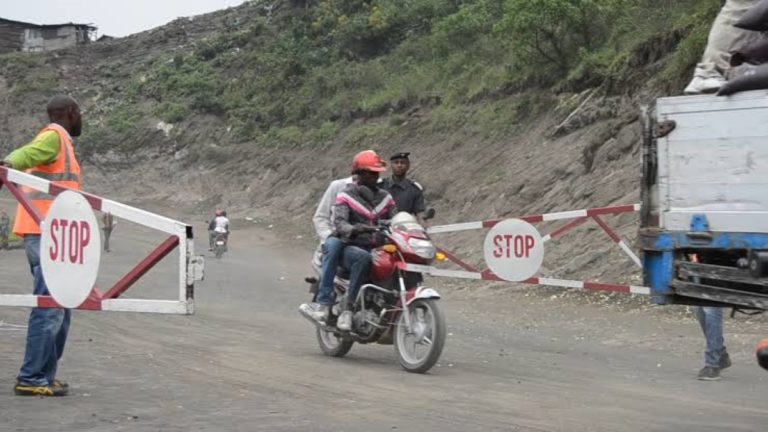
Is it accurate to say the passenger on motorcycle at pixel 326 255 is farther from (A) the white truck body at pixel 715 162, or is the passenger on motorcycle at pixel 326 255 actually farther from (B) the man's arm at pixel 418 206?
(A) the white truck body at pixel 715 162

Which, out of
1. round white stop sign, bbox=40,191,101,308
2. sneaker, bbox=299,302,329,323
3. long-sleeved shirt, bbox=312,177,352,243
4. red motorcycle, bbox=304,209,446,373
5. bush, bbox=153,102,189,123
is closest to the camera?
round white stop sign, bbox=40,191,101,308

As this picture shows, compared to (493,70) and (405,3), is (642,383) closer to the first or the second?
Answer: (493,70)

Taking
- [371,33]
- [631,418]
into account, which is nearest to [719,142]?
[631,418]

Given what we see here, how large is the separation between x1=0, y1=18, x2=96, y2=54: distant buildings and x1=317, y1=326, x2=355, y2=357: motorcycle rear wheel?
5901 centimetres

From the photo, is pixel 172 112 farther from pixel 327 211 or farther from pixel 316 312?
pixel 316 312

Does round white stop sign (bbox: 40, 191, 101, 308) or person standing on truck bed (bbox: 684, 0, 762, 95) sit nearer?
round white stop sign (bbox: 40, 191, 101, 308)

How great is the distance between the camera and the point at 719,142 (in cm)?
591

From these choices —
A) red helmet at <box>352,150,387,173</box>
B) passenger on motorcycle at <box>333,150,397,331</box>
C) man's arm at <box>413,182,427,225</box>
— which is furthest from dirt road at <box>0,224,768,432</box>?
red helmet at <box>352,150,387,173</box>

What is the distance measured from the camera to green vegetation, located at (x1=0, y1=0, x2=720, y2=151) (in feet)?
79.8

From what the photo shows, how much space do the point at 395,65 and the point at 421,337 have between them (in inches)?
1277

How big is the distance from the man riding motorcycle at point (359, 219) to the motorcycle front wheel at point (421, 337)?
578 mm

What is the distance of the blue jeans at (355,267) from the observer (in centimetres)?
1005

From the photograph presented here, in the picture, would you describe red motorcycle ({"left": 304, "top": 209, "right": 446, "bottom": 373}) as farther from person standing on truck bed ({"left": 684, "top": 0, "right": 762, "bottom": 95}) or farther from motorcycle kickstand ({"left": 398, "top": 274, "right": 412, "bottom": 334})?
person standing on truck bed ({"left": 684, "top": 0, "right": 762, "bottom": 95})

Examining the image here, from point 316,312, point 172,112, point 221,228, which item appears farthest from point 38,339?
point 172,112
